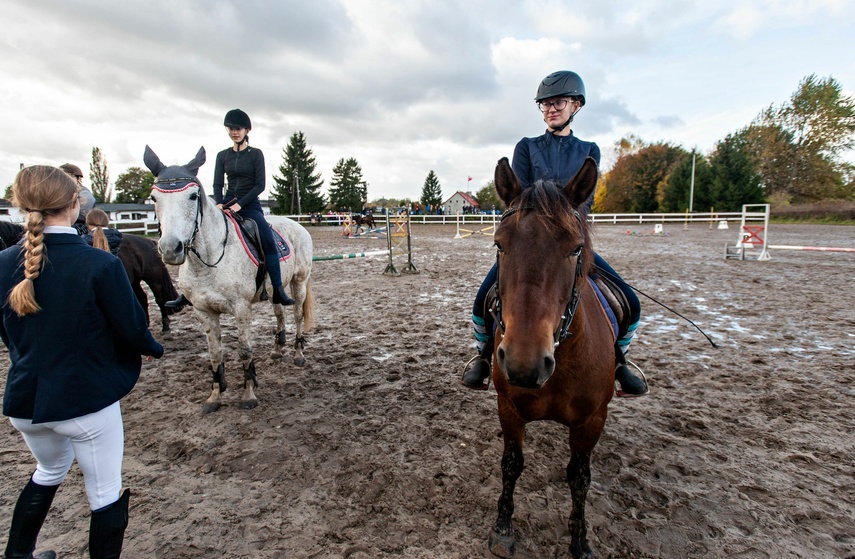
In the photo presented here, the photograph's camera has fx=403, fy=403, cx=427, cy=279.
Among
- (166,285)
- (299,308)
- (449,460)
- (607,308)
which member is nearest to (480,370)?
(449,460)

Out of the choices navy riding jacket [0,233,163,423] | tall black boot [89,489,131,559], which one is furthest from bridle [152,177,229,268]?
tall black boot [89,489,131,559]

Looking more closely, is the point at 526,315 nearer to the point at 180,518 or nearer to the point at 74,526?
the point at 180,518

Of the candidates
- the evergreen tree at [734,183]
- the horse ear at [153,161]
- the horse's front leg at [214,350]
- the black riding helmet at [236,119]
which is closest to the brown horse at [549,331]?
the horse's front leg at [214,350]

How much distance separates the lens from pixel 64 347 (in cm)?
183

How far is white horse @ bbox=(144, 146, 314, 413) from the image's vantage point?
3650mm

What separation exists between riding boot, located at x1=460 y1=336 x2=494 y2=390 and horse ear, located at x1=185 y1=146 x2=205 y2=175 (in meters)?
3.25

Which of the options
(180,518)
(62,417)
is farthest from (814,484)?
(62,417)

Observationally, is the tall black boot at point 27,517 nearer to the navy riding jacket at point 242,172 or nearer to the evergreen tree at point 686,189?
the navy riding jacket at point 242,172

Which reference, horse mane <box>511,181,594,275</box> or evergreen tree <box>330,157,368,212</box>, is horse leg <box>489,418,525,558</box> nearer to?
horse mane <box>511,181,594,275</box>

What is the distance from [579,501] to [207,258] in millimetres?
3991

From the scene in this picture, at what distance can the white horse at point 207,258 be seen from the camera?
12.0 feet

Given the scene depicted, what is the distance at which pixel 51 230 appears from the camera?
6.06 feet

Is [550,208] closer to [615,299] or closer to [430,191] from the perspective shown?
[615,299]

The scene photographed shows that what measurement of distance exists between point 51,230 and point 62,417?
845mm
